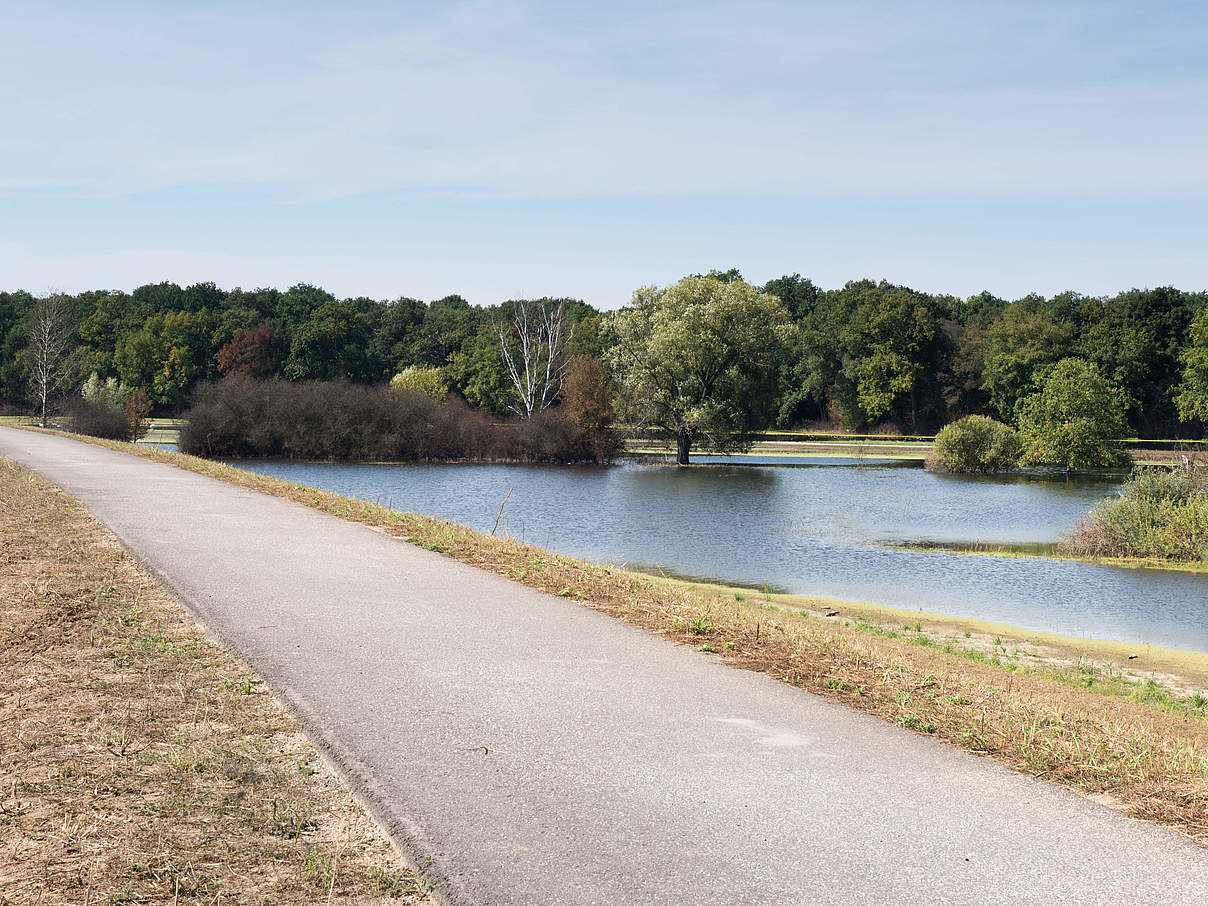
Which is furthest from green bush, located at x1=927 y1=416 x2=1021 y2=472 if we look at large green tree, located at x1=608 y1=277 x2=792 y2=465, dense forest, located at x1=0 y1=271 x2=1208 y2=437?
dense forest, located at x1=0 y1=271 x2=1208 y2=437

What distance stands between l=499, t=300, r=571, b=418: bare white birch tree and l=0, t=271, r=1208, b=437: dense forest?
2.91 metres

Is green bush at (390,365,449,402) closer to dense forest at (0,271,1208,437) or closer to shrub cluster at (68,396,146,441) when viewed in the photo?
dense forest at (0,271,1208,437)

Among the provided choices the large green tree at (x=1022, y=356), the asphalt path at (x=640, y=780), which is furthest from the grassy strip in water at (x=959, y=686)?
the large green tree at (x=1022, y=356)

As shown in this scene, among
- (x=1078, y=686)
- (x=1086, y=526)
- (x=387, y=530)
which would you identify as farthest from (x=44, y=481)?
(x=1086, y=526)

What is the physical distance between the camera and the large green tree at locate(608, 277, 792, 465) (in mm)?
53375

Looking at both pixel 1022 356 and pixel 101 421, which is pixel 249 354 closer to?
pixel 101 421

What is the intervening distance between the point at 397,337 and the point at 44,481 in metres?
86.2

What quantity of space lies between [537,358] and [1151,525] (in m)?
57.0

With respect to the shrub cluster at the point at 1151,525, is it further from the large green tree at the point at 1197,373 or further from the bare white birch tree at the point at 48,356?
the bare white birch tree at the point at 48,356

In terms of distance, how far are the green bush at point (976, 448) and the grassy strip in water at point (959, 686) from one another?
Result: 4259 centimetres

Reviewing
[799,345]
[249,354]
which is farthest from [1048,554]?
[249,354]

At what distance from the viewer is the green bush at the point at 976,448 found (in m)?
54.5

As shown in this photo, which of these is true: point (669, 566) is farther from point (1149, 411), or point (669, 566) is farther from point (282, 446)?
point (1149, 411)

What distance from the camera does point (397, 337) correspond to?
105 m
